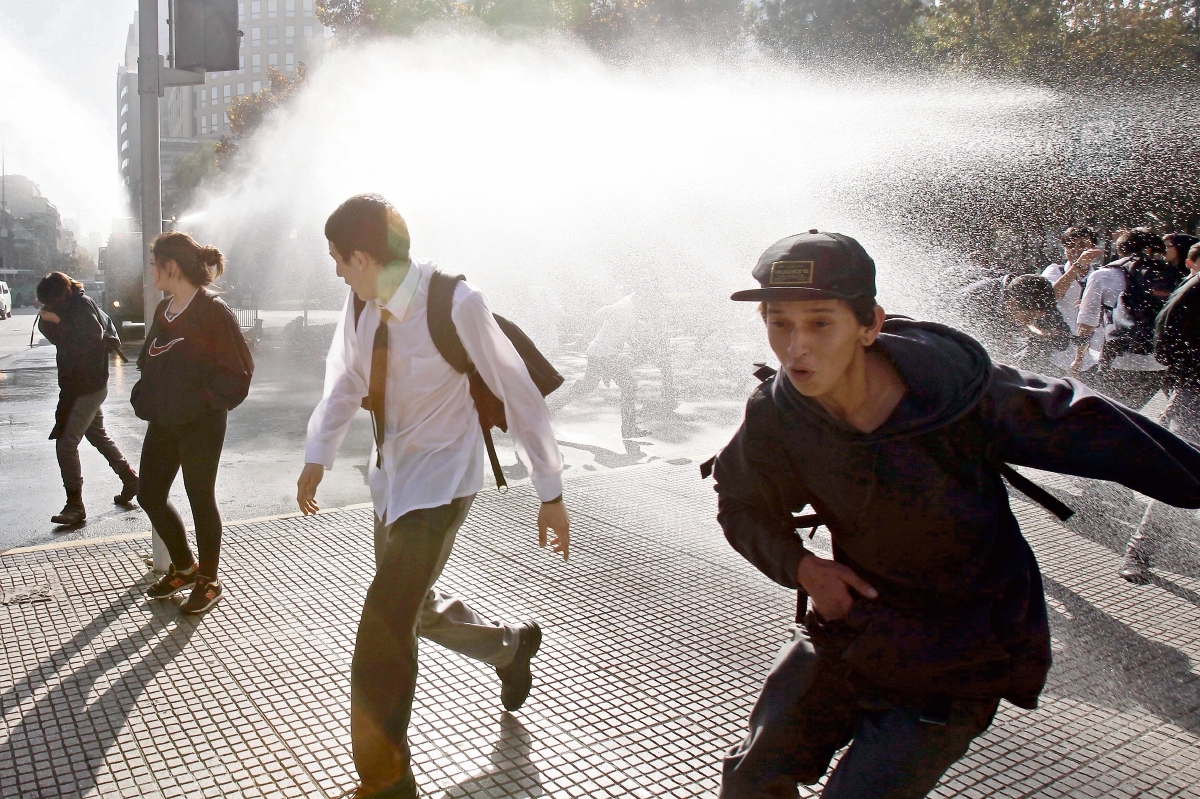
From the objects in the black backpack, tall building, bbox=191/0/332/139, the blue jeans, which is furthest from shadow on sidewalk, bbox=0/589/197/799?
tall building, bbox=191/0/332/139

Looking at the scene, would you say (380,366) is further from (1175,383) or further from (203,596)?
(1175,383)

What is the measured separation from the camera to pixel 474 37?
2536 cm

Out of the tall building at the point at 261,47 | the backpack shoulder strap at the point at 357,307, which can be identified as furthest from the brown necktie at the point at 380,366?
the tall building at the point at 261,47

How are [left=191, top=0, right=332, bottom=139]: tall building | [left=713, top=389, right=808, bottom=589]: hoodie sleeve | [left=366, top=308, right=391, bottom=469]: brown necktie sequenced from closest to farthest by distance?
[left=713, top=389, right=808, bottom=589]: hoodie sleeve → [left=366, top=308, right=391, bottom=469]: brown necktie → [left=191, top=0, right=332, bottom=139]: tall building

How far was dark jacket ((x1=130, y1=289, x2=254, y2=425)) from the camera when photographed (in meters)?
4.45

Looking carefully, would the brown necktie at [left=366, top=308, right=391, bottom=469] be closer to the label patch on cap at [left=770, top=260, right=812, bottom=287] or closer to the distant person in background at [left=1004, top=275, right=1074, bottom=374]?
the label patch on cap at [left=770, top=260, right=812, bottom=287]

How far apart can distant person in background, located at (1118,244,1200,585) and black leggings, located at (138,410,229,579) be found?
14.9ft

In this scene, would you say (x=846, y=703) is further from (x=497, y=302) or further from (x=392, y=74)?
(x=392, y=74)

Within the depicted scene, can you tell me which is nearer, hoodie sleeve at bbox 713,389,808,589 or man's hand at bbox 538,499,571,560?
hoodie sleeve at bbox 713,389,808,589

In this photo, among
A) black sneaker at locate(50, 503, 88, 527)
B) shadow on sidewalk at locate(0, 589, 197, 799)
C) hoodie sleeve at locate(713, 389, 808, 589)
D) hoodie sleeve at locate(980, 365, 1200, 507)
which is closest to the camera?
hoodie sleeve at locate(980, 365, 1200, 507)

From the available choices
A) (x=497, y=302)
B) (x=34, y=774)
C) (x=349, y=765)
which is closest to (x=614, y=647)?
(x=349, y=765)

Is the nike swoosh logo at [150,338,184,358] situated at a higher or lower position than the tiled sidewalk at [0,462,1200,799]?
higher

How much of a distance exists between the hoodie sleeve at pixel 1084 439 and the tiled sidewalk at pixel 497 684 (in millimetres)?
1604

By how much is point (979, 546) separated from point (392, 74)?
81.9ft
